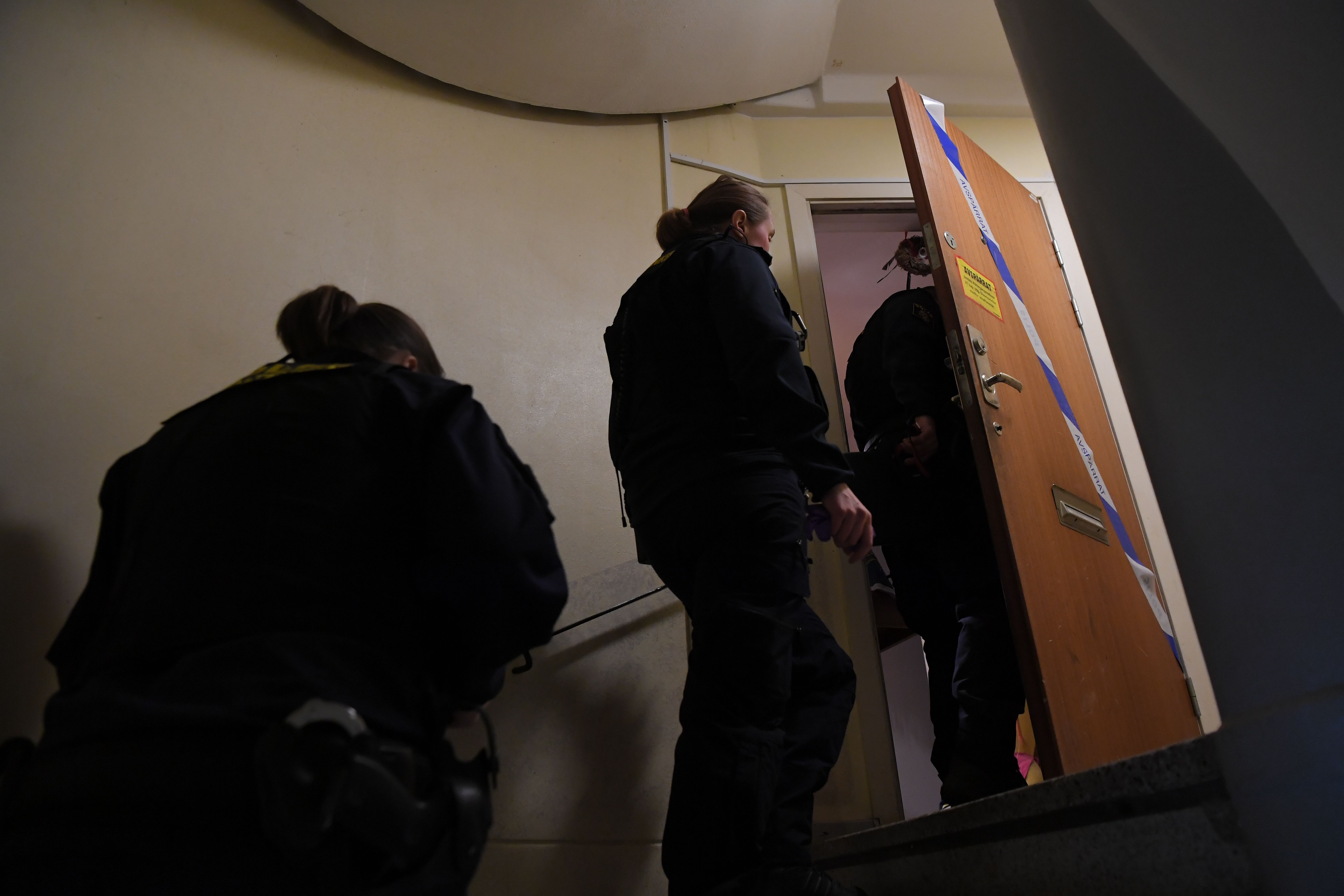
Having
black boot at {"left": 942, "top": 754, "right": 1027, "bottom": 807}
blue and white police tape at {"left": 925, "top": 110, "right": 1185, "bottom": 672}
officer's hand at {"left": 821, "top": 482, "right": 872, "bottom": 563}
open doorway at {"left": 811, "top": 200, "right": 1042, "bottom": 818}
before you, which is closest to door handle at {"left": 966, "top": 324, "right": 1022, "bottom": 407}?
blue and white police tape at {"left": 925, "top": 110, "right": 1185, "bottom": 672}

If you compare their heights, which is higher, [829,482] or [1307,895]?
[829,482]

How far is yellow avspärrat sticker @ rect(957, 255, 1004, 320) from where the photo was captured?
2.06 metres

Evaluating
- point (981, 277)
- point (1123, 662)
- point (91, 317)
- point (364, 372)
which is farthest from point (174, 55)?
point (1123, 662)

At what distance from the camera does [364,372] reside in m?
0.95

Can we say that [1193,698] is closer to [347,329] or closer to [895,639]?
[895,639]

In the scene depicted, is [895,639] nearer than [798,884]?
No

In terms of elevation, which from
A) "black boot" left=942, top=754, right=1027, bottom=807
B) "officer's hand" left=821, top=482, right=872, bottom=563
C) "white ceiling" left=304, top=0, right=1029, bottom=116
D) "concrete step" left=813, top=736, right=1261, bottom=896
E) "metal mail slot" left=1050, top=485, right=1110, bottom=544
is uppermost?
"white ceiling" left=304, top=0, right=1029, bottom=116

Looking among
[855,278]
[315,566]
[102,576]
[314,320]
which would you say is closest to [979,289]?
[314,320]

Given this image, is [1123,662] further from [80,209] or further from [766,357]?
[80,209]

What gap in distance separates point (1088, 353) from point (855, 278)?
1.59 meters

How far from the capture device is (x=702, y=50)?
2.63m

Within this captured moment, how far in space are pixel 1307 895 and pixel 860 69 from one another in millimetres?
3043

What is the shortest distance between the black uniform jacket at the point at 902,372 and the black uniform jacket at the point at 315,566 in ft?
4.42

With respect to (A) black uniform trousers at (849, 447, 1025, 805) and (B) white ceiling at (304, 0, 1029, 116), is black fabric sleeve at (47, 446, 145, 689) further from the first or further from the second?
(B) white ceiling at (304, 0, 1029, 116)
